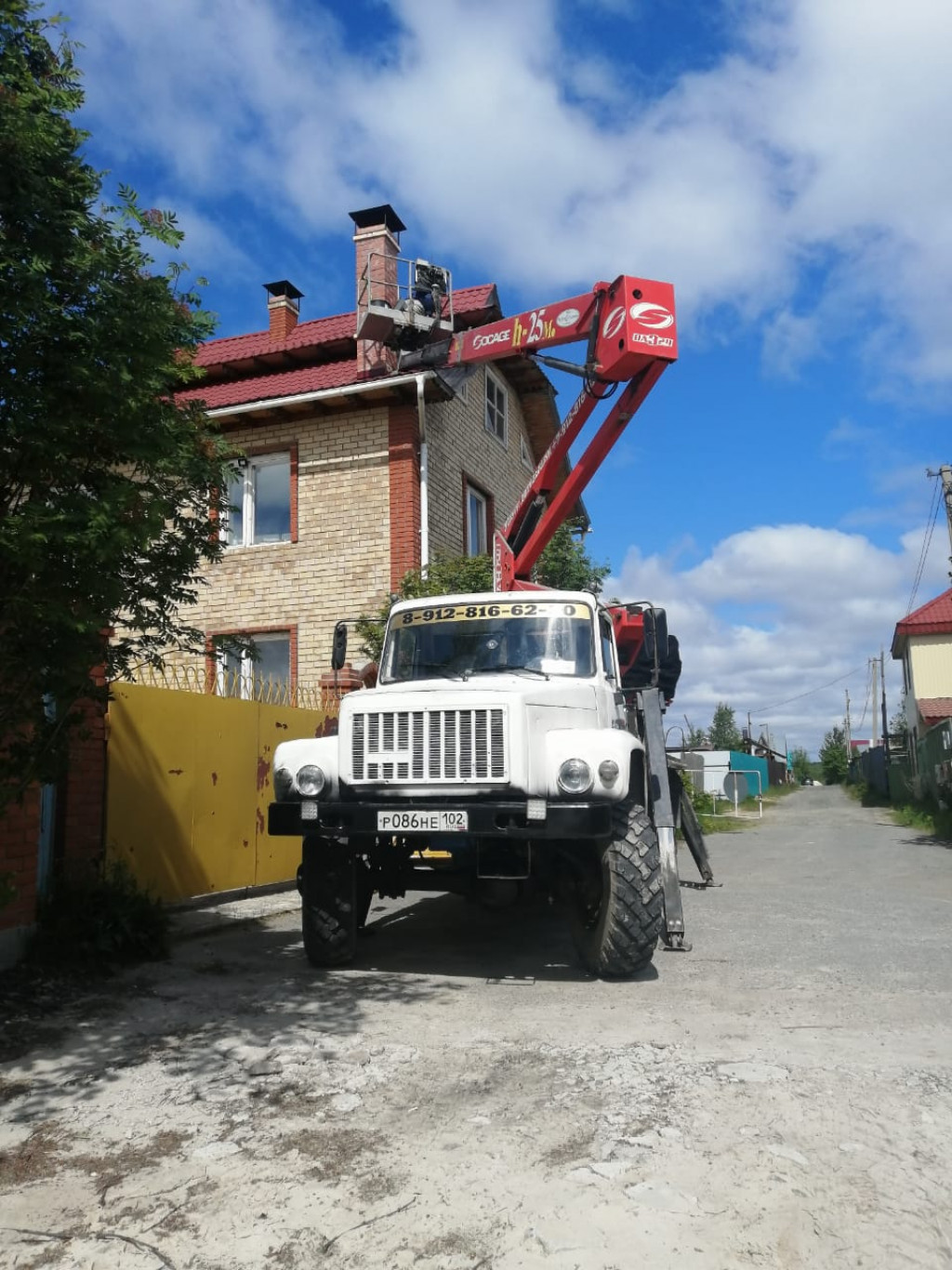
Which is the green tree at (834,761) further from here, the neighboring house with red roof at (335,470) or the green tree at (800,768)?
the neighboring house with red roof at (335,470)

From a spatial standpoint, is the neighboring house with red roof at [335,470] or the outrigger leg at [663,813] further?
the neighboring house with red roof at [335,470]

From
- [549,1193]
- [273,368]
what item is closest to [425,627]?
[549,1193]

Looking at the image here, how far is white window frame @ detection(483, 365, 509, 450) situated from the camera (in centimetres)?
1817

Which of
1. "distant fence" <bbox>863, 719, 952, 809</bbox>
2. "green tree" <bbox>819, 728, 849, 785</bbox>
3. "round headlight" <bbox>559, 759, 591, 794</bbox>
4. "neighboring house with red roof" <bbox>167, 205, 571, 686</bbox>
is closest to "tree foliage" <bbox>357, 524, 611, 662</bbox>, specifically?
"neighboring house with red roof" <bbox>167, 205, 571, 686</bbox>

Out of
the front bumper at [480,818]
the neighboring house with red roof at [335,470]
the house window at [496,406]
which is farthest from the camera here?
the house window at [496,406]

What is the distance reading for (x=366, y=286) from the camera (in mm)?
15156

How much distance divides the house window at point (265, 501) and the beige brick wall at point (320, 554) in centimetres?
26

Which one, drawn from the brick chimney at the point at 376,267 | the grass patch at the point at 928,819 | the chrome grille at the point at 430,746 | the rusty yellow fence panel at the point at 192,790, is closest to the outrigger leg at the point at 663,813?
the chrome grille at the point at 430,746

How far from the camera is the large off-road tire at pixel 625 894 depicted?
5.88 metres

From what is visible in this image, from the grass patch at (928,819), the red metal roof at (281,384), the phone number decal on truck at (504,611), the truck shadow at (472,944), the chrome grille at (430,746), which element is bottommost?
the truck shadow at (472,944)

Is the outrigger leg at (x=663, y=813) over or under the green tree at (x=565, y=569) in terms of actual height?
under

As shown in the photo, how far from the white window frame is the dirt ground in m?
12.7

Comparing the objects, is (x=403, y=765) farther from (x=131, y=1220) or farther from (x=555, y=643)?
(x=131, y=1220)

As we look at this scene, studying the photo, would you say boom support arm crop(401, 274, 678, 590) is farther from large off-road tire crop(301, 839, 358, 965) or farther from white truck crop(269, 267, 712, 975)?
large off-road tire crop(301, 839, 358, 965)
